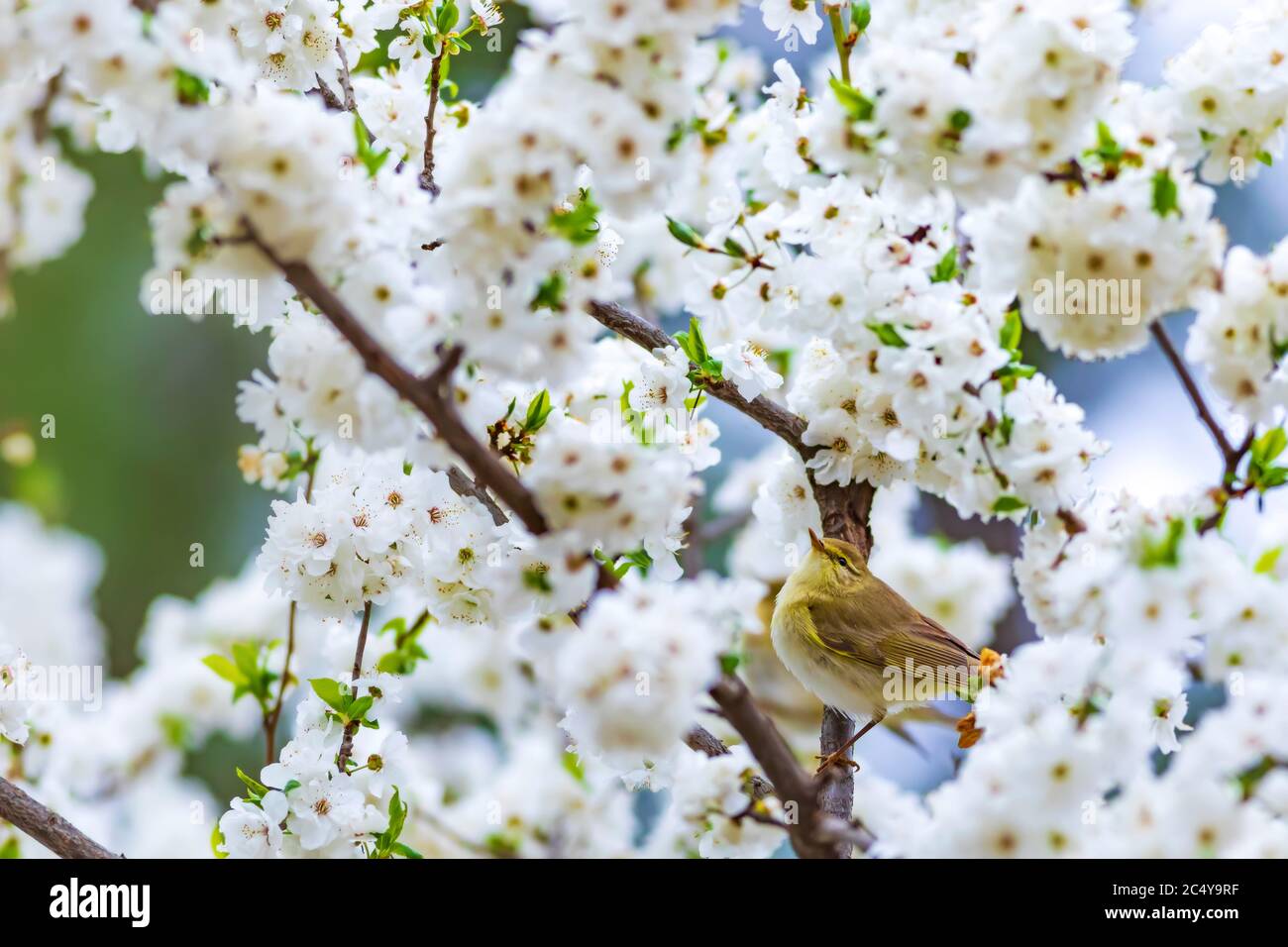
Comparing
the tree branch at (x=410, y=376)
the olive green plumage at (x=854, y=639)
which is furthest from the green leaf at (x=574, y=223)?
the olive green plumage at (x=854, y=639)

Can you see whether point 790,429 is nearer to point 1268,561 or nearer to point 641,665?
point 1268,561

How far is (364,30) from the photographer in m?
2.36

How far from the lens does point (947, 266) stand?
200 cm

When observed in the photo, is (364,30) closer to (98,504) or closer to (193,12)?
(193,12)

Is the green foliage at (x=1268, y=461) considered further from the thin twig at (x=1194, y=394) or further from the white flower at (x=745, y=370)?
the white flower at (x=745, y=370)

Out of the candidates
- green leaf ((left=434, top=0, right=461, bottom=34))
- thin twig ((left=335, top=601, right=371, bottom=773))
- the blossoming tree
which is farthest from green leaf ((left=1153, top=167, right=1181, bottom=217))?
thin twig ((left=335, top=601, right=371, bottom=773))

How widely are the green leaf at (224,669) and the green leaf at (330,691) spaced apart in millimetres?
359

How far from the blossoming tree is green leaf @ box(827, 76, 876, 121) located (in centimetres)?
1

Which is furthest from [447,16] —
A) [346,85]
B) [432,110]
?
[346,85]

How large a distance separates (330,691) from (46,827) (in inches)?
19.3

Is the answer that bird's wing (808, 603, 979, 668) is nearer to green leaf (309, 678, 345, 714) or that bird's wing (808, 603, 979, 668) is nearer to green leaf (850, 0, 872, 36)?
green leaf (309, 678, 345, 714)

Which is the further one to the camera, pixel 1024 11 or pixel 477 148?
pixel 1024 11

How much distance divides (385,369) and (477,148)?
0.28 m

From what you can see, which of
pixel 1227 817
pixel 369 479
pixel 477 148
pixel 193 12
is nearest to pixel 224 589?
pixel 369 479
